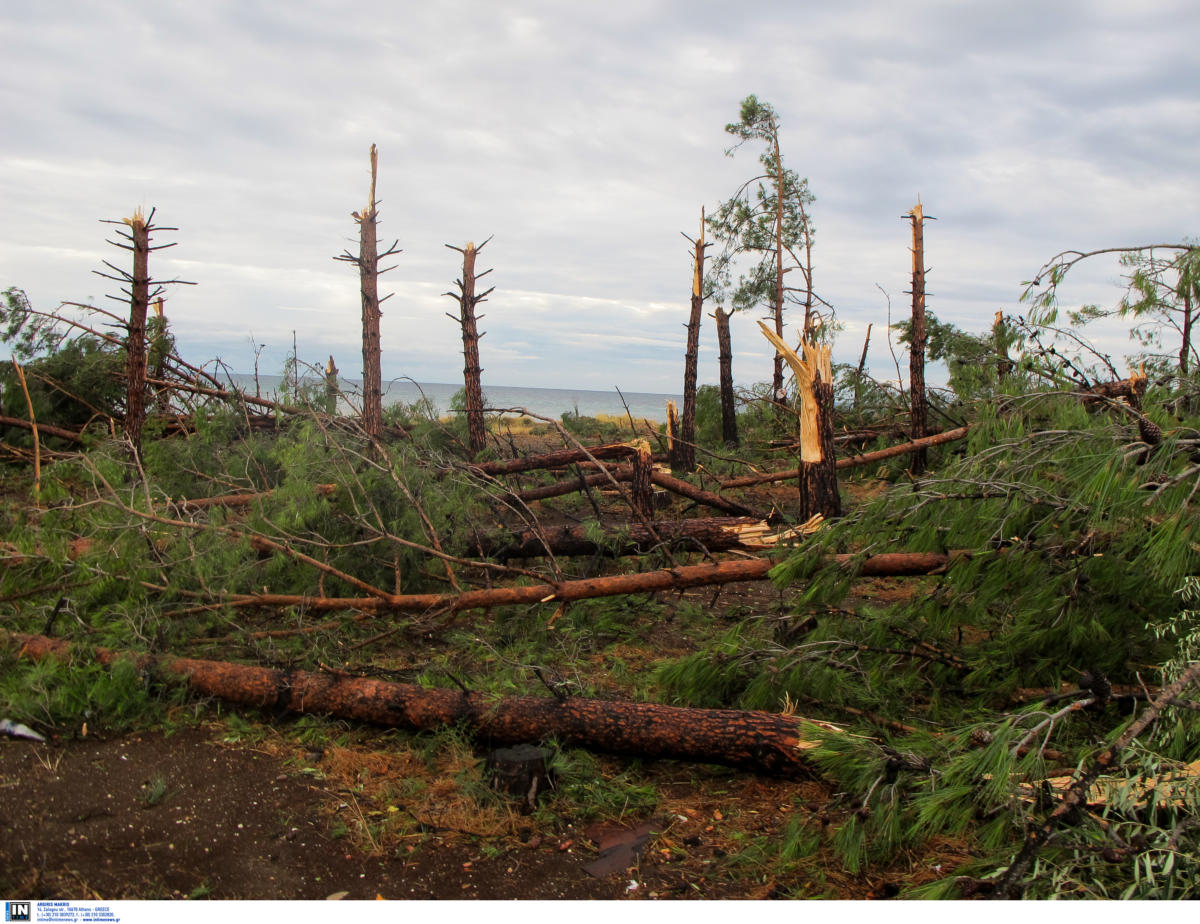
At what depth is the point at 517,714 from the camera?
398cm

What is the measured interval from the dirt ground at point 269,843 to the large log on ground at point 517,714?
0.17 meters

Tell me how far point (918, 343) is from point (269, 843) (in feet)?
37.4

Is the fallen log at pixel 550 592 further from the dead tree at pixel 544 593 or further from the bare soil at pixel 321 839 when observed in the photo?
the bare soil at pixel 321 839

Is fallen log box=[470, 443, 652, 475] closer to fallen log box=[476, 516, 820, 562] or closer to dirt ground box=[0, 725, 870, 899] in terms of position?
fallen log box=[476, 516, 820, 562]

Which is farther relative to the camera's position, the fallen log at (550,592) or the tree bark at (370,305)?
the tree bark at (370,305)

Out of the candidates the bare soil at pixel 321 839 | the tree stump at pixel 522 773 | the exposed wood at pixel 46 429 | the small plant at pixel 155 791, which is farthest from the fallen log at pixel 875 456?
the exposed wood at pixel 46 429

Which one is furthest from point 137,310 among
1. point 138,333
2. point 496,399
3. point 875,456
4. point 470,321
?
point 496,399

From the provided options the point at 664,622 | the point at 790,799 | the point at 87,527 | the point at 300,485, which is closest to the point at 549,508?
the point at 664,622

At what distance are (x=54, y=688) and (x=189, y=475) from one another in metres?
4.03

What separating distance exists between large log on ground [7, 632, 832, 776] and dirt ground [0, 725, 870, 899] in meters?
0.17

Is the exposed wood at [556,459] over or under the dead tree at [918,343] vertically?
under

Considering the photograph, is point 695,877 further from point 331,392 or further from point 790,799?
point 331,392

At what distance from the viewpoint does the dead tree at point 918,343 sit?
11805 mm

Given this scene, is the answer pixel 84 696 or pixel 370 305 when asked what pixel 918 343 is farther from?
pixel 84 696
